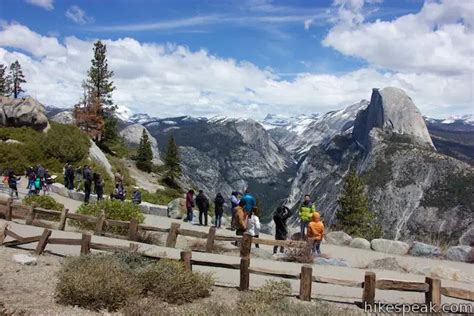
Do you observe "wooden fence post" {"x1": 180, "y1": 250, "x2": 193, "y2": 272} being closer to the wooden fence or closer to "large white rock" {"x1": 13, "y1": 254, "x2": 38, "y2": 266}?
the wooden fence

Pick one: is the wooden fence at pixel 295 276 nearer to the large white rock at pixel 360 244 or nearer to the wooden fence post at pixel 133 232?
the wooden fence post at pixel 133 232

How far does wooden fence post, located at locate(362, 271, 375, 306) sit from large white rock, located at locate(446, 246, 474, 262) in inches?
437

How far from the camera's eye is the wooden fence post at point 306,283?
39.7 feet

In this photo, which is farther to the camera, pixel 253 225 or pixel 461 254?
pixel 461 254

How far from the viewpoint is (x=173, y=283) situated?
12062mm

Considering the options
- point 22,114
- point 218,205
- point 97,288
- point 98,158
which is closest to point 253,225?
point 218,205

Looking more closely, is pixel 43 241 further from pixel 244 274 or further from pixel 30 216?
pixel 244 274

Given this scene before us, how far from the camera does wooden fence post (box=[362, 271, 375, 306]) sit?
1151cm

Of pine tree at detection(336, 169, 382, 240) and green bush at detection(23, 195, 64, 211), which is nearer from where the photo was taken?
green bush at detection(23, 195, 64, 211)

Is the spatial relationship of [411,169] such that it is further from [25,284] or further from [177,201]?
[25,284]

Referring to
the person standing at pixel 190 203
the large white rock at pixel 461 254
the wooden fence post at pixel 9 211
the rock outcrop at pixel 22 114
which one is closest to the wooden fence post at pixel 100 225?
the wooden fence post at pixel 9 211

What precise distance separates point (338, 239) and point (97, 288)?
50.2 ft

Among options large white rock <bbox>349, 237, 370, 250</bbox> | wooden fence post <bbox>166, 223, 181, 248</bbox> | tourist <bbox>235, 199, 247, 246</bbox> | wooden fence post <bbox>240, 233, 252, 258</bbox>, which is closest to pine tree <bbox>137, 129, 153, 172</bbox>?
large white rock <bbox>349, 237, 370, 250</bbox>

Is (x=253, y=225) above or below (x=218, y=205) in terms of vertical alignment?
A: below
